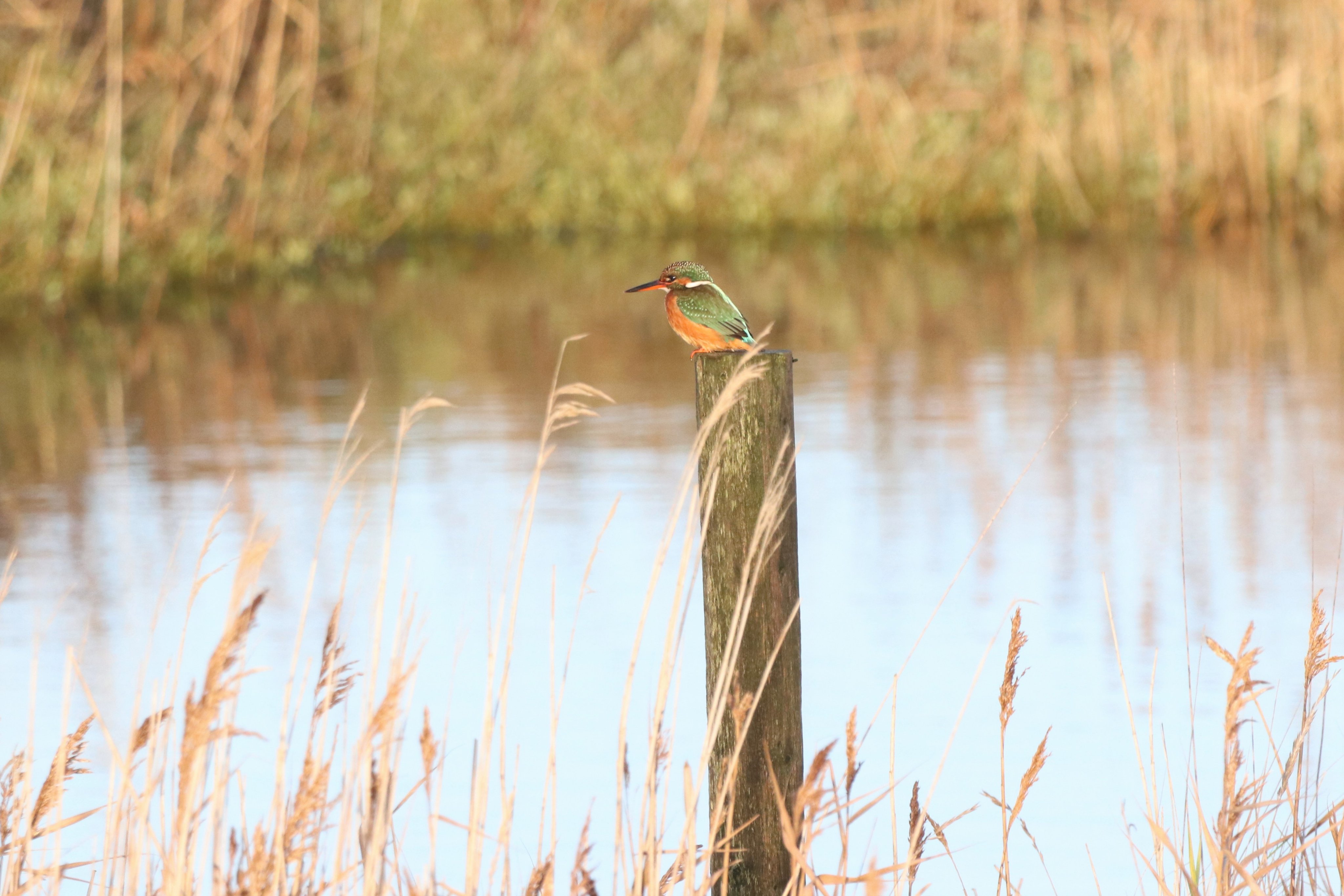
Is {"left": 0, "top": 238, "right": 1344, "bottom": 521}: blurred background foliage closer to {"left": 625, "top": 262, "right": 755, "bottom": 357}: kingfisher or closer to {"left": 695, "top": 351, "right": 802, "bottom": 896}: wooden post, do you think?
{"left": 625, "top": 262, "right": 755, "bottom": 357}: kingfisher

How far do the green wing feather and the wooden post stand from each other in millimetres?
138

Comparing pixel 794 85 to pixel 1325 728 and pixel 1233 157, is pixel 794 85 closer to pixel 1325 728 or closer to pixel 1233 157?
pixel 1233 157

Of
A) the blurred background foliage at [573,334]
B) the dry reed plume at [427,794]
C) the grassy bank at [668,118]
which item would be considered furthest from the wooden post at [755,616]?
the grassy bank at [668,118]

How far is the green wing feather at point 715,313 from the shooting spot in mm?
3303

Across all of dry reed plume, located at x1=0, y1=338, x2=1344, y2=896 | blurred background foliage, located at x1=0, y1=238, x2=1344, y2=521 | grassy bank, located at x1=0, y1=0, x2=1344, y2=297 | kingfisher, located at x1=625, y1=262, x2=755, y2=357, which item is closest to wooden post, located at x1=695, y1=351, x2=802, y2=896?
dry reed plume, located at x1=0, y1=338, x2=1344, y2=896

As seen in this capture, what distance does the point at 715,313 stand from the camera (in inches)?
130

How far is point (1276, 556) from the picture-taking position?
6434 mm

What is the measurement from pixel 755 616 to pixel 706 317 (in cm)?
54

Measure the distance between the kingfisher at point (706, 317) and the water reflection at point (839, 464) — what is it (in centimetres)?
50

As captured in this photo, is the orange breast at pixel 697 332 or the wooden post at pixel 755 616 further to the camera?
the orange breast at pixel 697 332

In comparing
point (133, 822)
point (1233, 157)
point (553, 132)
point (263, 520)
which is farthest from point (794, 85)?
point (133, 822)

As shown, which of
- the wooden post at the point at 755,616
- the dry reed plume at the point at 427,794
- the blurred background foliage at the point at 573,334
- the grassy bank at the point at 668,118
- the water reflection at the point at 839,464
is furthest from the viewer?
the grassy bank at the point at 668,118

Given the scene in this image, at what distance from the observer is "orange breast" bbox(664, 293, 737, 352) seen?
10.9 ft

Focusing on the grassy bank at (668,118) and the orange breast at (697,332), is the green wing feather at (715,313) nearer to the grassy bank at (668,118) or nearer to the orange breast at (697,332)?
the orange breast at (697,332)
